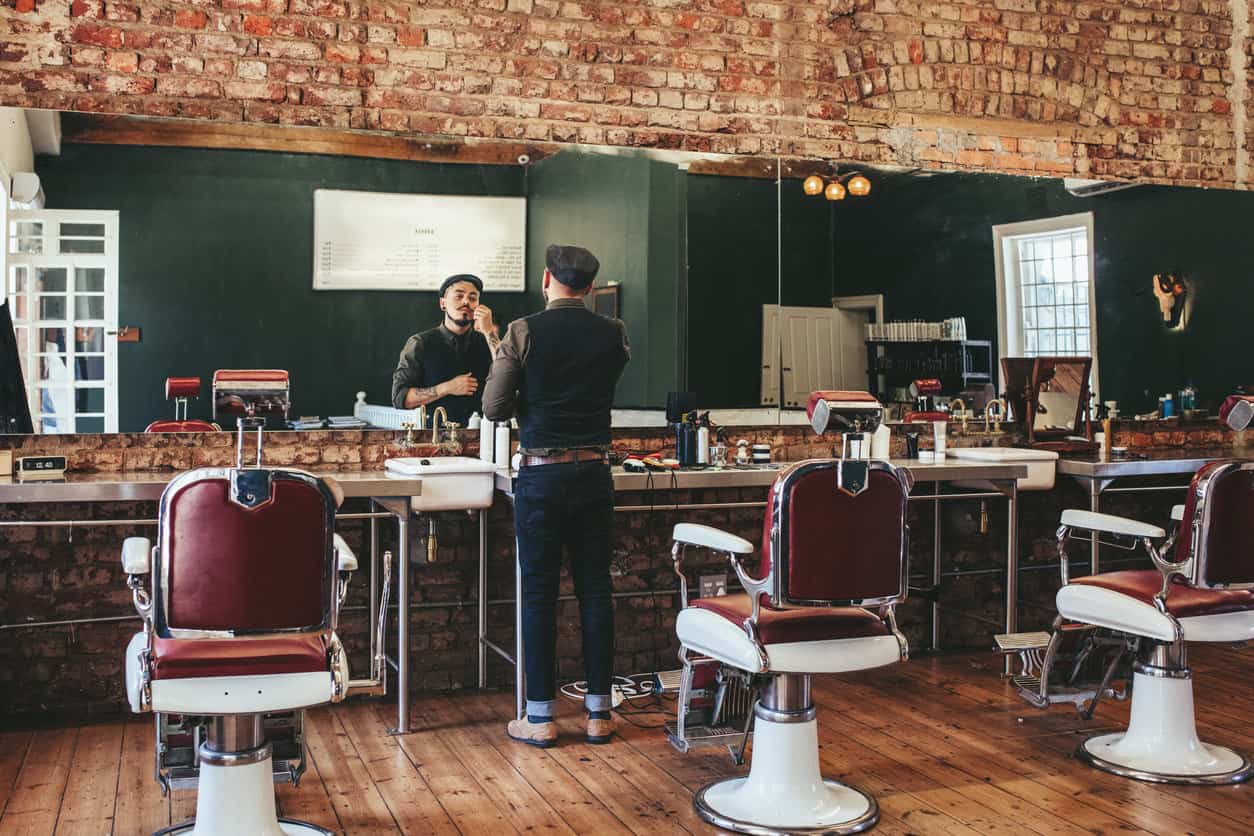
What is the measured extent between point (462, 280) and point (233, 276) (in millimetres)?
848

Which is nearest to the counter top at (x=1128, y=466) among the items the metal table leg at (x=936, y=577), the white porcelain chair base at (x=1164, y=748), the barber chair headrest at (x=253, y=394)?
the metal table leg at (x=936, y=577)

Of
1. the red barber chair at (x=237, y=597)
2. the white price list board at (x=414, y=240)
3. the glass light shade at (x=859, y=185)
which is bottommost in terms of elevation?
the red barber chair at (x=237, y=597)

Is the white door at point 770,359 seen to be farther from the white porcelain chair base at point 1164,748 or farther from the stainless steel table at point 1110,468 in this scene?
the white porcelain chair base at point 1164,748

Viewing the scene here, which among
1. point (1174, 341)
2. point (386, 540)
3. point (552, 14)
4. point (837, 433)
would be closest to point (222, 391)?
point (386, 540)

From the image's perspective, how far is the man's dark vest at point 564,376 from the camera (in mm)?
3910

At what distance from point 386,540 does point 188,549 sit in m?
2.02

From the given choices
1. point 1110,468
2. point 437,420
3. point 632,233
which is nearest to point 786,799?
point 437,420

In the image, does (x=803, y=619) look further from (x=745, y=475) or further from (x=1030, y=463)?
(x=1030, y=463)

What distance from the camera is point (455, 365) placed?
480 cm

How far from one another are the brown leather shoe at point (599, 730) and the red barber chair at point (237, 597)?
137cm

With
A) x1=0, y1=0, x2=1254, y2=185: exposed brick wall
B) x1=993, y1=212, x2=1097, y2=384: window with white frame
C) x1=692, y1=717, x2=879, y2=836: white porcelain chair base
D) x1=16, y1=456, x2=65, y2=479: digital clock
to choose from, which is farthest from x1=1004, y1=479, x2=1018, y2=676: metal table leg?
x1=16, y1=456, x2=65, y2=479: digital clock

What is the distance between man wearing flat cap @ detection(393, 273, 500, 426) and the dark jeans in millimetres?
862

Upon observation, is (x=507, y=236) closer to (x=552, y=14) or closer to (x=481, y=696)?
(x=552, y=14)

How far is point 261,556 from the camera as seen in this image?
2.81 m
